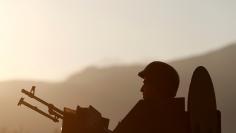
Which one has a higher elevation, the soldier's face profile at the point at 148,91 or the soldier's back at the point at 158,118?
the soldier's face profile at the point at 148,91

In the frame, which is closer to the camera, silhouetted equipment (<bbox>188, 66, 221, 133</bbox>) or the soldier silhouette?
silhouetted equipment (<bbox>188, 66, 221, 133</bbox>)

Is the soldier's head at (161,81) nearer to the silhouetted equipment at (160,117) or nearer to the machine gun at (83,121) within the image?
the silhouetted equipment at (160,117)

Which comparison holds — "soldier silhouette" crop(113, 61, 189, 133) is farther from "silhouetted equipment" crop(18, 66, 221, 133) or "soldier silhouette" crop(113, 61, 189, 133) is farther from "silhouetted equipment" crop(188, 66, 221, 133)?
"silhouetted equipment" crop(188, 66, 221, 133)

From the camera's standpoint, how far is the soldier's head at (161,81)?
11.0 ft

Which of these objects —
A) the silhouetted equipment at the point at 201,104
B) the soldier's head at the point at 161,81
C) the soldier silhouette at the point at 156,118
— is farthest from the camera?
the soldier's head at the point at 161,81

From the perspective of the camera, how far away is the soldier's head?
11.0 ft

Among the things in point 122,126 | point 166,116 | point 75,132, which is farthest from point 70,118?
point 166,116

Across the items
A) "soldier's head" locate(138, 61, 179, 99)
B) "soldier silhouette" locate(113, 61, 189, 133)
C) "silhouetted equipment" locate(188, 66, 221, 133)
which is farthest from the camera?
"soldier's head" locate(138, 61, 179, 99)

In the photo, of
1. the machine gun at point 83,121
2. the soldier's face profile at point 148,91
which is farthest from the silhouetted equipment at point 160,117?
the soldier's face profile at point 148,91

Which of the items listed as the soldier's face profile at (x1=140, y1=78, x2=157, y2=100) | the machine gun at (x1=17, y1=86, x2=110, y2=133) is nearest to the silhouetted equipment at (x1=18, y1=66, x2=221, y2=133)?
the machine gun at (x1=17, y1=86, x2=110, y2=133)

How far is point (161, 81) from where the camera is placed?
337 cm

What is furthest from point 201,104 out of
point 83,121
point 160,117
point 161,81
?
point 83,121

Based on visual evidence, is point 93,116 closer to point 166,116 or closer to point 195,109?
point 166,116

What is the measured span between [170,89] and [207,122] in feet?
1.39
